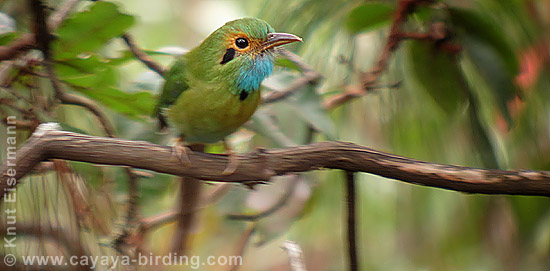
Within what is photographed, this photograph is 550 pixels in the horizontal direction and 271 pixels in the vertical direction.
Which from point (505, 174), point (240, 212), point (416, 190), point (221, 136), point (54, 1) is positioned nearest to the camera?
point (505, 174)

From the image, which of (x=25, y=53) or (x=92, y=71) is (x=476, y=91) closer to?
(x=92, y=71)

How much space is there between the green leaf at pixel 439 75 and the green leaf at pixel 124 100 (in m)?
0.69

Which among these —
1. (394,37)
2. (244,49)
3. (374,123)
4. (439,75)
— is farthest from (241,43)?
(374,123)

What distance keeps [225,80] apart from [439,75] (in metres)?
0.58

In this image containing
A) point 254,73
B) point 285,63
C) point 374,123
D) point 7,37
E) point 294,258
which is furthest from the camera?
point 374,123

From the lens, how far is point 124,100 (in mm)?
1067

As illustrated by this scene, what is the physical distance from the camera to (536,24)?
58.3 inches

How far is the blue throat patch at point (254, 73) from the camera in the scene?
40.6 inches

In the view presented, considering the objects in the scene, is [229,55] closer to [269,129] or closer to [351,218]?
[269,129]

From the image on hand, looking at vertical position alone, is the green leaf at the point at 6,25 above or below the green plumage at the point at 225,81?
above

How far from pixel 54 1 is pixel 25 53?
0.88 feet

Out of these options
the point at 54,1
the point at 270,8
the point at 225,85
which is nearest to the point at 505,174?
the point at 225,85

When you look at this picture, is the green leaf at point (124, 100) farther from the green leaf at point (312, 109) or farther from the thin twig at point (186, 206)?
the green leaf at point (312, 109)

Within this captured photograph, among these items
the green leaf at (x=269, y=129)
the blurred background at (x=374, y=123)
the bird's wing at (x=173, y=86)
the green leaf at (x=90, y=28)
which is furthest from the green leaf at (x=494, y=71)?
the green leaf at (x=90, y=28)
